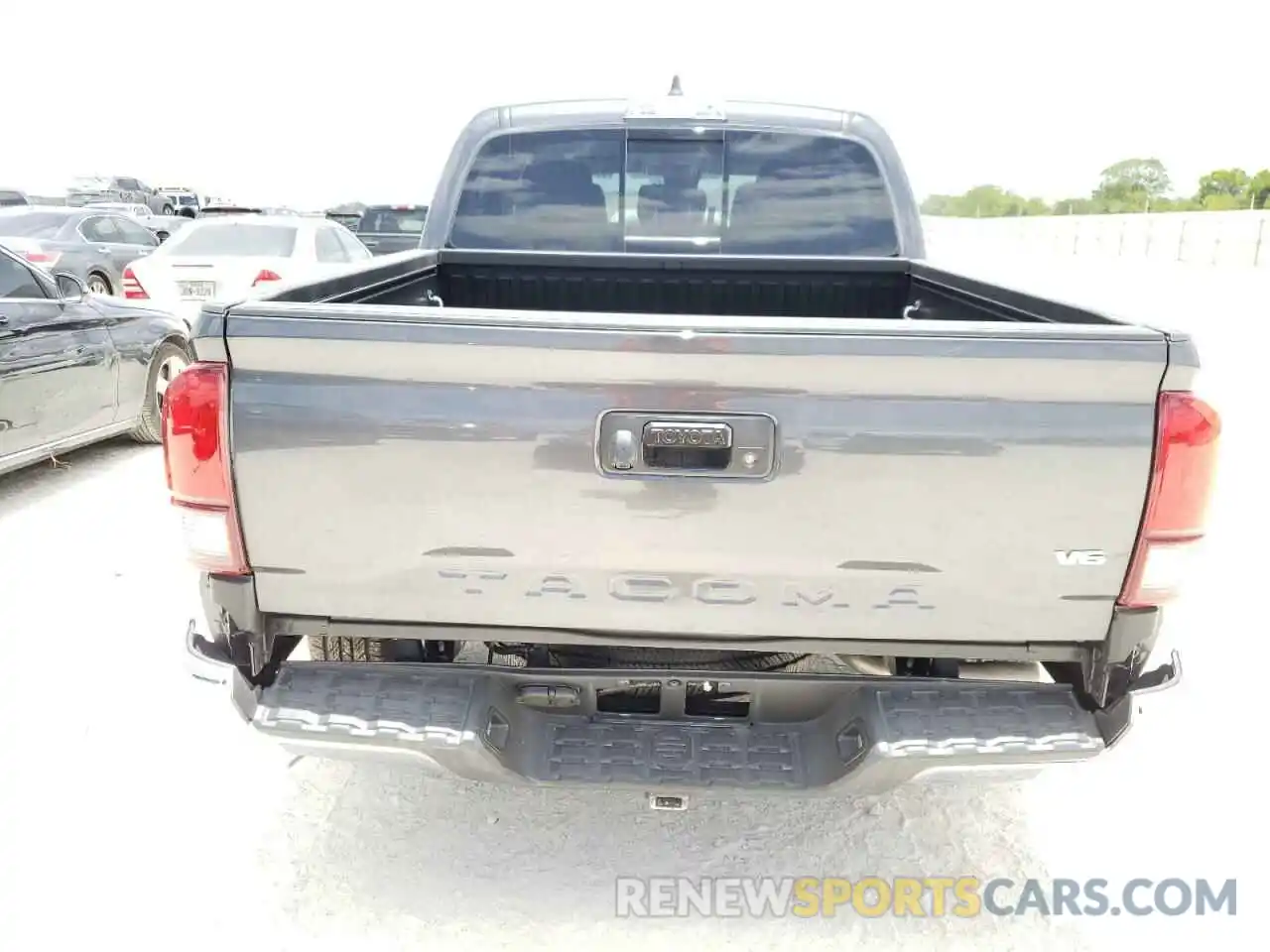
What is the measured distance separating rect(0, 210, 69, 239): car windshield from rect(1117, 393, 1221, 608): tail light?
15.0m

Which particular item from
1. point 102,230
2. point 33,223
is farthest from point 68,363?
point 102,230

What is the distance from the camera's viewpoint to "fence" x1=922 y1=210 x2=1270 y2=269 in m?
31.0

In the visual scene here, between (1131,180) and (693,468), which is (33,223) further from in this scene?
(1131,180)

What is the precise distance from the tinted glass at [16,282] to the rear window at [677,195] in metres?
3.38

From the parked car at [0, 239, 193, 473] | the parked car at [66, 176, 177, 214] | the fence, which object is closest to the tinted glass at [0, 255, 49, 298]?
the parked car at [0, 239, 193, 473]

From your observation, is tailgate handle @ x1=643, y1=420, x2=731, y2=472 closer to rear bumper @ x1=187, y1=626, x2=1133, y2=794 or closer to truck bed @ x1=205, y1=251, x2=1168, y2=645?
truck bed @ x1=205, y1=251, x2=1168, y2=645

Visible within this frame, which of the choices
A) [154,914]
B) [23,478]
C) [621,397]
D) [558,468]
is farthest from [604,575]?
[23,478]

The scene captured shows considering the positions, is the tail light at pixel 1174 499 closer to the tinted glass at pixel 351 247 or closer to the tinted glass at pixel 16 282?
the tinted glass at pixel 16 282

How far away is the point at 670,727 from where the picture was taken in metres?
2.54

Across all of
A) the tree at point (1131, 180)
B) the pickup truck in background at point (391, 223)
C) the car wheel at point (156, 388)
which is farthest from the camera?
the tree at point (1131, 180)

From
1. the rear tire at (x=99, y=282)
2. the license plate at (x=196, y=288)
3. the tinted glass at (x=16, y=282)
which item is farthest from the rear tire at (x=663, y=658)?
the rear tire at (x=99, y=282)

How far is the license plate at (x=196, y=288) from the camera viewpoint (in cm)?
966

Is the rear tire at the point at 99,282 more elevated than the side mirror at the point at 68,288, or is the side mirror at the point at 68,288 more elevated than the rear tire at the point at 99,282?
the side mirror at the point at 68,288

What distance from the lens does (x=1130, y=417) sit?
210 centimetres
